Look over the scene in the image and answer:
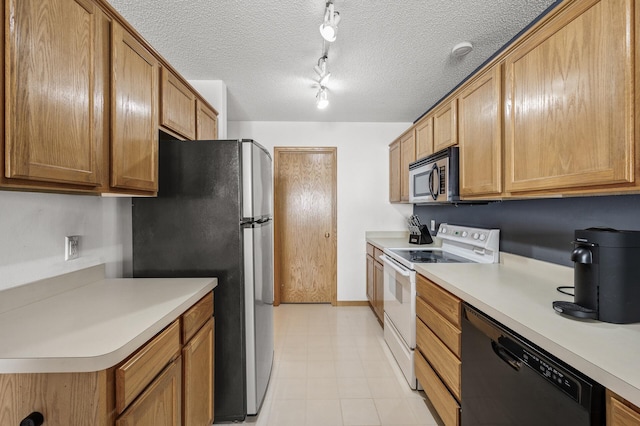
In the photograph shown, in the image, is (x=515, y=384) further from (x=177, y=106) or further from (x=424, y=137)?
(x=177, y=106)

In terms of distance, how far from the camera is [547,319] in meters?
0.98

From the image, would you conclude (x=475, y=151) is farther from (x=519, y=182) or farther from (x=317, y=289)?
(x=317, y=289)

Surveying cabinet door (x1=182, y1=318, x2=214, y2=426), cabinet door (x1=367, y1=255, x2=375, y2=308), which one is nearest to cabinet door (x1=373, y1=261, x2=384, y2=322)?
cabinet door (x1=367, y1=255, x2=375, y2=308)

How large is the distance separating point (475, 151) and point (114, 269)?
2.34 m

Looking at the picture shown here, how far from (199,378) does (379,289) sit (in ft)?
6.76

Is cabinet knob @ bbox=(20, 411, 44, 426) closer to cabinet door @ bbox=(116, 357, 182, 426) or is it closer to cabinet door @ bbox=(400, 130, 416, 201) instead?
cabinet door @ bbox=(116, 357, 182, 426)

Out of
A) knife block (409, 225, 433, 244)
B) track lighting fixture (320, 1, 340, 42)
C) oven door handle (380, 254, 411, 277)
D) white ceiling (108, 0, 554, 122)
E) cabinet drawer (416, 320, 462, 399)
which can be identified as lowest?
cabinet drawer (416, 320, 462, 399)

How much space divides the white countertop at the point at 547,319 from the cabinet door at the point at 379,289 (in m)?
1.15

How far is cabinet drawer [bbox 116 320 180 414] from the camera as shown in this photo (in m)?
0.83

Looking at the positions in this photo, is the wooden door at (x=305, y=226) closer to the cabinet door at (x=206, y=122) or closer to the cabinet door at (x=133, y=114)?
the cabinet door at (x=206, y=122)

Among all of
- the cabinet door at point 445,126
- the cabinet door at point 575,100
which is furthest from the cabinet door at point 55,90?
the cabinet door at point 445,126

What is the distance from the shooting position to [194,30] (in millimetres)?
1795

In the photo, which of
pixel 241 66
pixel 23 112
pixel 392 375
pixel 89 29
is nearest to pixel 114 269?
pixel 23 112

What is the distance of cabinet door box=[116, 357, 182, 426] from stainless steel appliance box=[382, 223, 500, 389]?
1.49m
